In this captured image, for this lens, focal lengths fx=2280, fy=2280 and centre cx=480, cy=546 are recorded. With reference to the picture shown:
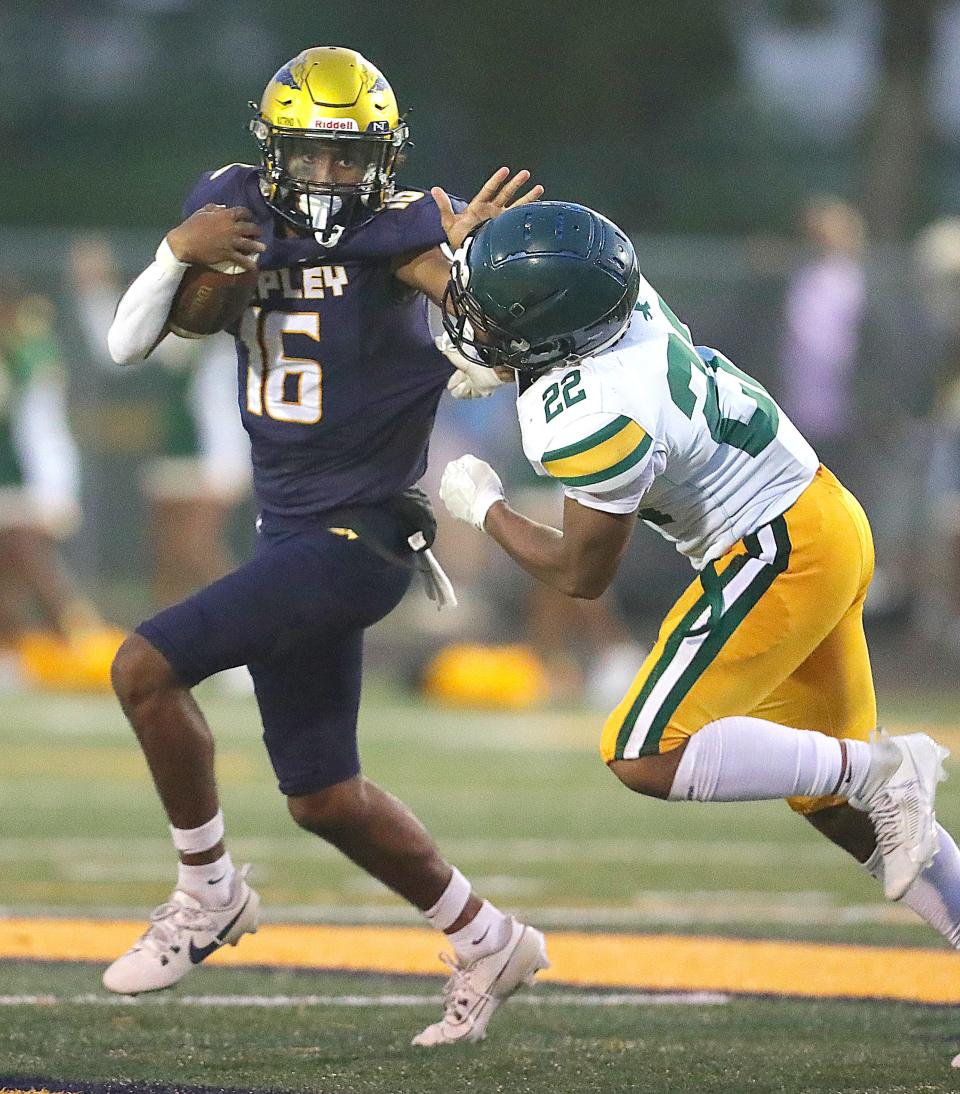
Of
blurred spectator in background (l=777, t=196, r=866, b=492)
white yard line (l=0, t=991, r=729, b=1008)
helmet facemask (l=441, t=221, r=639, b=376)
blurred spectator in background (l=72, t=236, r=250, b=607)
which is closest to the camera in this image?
helmet facemask (l=441, t=221, r=639, b=376)

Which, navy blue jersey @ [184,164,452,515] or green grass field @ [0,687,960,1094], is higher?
navy blue jersey @ [184,164,452,515]

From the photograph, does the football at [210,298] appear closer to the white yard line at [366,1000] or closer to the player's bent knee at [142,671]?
the player's bent knee at [142,671]

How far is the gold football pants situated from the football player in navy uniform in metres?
0.66

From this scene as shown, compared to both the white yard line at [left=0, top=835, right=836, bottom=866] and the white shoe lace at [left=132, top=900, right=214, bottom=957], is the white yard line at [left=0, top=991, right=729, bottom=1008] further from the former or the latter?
the white yard line at [left=0, top=835, right=836, bottom=866]

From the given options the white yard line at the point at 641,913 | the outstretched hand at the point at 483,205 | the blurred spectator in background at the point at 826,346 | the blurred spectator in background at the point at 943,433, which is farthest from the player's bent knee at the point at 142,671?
the blurred spectator in background at the point at 943,433

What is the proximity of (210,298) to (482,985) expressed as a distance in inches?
60.1

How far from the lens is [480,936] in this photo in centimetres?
483

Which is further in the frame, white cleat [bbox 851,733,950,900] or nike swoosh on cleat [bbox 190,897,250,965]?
nike swoosh on cleat [bbox 190,897,250,965]

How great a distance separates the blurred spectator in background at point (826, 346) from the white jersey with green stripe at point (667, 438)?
8.62 metres

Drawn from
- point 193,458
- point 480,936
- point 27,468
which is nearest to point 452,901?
point 480,936

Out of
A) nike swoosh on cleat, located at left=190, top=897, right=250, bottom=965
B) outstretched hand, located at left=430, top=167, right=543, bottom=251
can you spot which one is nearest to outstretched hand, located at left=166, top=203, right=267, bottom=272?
outstretched hand, located at left=430, top=167, right=543, bottom=251

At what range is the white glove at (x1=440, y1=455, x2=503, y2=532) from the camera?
441 cm

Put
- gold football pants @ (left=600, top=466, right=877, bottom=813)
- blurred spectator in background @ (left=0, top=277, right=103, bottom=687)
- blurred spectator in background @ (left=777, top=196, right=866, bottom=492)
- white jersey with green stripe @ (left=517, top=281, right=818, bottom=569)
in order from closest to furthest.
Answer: white jersey with green stripe @ (left=517, top=281, right=818, bottom=569) → gold football pants @ (left=600, top=466, right=877, bottom=813) → blurred spectator in background @ (left=0, top=277, right=103, bottom=687) → blurred spectator in background @ (left=777, top=196, right=866, bottom=492)

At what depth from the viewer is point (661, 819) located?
8.33 metres
